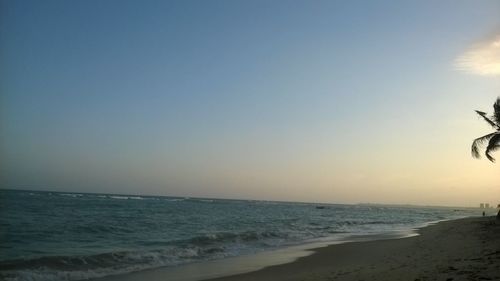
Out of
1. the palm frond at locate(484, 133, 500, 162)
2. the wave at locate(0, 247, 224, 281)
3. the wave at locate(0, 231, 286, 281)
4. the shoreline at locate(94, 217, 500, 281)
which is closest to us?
the shoreline at locate(94, 217, 500, 281)

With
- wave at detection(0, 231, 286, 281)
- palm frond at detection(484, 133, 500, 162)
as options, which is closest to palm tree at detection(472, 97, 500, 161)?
palm frond at detection(484, 133, 500, 162)

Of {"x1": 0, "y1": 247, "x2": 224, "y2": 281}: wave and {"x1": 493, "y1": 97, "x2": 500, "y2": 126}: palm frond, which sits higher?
{"x1": 493, "y1": 97, "x2": 500, "y2": 126}: palm frond

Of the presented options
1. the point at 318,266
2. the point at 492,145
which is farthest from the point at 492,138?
the point at 318,266

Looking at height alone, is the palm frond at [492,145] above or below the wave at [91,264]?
above

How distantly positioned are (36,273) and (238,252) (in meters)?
8.70

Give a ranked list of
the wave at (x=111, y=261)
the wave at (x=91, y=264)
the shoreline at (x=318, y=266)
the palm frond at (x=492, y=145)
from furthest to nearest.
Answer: the palm frond at (x=492, y=145) → the wave at (x=111, y=261) → the wave at (x=91, y=264) → the shoreline at (x=318, y=266)

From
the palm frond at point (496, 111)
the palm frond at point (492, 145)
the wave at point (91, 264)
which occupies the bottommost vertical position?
the wave at point (91, 264)

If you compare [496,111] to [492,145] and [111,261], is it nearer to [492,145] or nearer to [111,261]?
[492,145]

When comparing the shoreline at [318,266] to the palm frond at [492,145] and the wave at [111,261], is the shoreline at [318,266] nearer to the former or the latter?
the wave at [111,261]

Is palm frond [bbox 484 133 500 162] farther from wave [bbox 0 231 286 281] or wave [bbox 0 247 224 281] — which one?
wave [bbox 0 247 224 281]

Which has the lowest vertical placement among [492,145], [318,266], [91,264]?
[91,264]

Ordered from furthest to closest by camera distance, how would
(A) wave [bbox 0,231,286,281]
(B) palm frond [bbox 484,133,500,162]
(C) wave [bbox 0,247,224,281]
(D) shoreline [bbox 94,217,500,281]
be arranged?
(B) palm frond [bbox 484,133,500,162] → (A) wave [bbox 0,231,286,281] → (C) wave [bbox 0,247,224,281] → (D) shoreline [bbox 94,217,500,281]

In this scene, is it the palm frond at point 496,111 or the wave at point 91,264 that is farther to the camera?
the palm frond at point 496,111

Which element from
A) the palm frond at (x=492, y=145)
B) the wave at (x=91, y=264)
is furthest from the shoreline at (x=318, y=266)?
the palm frond at (x=492, y=145)
